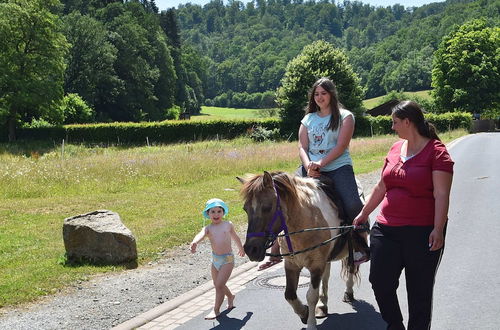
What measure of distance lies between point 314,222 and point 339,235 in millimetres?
318

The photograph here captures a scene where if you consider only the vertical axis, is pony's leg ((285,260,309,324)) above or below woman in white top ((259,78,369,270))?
below

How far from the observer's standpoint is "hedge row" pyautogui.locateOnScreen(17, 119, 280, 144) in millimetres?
51906

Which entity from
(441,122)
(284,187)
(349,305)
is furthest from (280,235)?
(441,122)

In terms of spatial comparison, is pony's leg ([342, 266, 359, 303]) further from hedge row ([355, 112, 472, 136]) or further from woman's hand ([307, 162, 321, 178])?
hedge row ([355, 112, 472, 136])

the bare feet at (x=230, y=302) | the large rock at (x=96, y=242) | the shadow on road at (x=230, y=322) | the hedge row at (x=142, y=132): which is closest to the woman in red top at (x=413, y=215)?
the shadow on road at (x=230, y=322)

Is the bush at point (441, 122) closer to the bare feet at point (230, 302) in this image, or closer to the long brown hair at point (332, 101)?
the bare feet at point (230, 302)

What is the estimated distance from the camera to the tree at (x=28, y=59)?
52312mm

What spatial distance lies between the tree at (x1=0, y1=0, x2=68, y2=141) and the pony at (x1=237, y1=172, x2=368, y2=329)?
2007 inches

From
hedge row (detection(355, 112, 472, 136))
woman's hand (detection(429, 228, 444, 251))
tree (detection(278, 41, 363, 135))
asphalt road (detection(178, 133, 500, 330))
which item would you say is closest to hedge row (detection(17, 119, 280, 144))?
tree (detection(278, 41, 363, 135))

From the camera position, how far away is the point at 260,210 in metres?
4.86

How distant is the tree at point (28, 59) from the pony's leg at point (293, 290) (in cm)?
5104

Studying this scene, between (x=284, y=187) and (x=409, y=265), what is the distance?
1.29m

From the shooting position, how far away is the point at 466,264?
8.22m

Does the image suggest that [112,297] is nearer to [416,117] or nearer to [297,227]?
[297,227]
